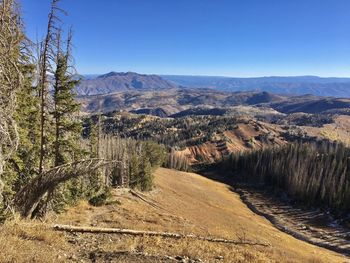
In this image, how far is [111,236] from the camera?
22094 mm

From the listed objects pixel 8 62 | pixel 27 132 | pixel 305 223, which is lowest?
pixel 305 223

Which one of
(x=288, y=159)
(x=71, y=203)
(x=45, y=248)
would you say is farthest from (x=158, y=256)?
(x=288, y=159)

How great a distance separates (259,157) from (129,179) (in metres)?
91.1

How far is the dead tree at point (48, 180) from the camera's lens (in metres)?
18.4

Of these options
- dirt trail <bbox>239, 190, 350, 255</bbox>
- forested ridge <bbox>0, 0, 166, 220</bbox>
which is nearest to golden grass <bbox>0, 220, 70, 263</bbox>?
forested ridge <bbox>0, 0, 166, 220</bbox>

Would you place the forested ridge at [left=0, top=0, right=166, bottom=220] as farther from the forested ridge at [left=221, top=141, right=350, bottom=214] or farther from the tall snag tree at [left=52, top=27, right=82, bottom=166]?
the forested ridge at [left=221, top=141, right=350, bottom=214]

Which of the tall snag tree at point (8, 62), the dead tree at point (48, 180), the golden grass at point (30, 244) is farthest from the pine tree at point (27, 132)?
the tall snag tree at point (8, 62)

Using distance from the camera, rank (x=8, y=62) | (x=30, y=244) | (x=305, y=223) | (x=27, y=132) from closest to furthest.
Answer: (x=8, y=62), (x=30, y=244), (x=27, y=132), (x=305, y=223)

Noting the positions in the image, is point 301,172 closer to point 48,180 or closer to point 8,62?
point 48,180

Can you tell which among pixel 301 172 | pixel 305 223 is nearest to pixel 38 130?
pixel 305 223

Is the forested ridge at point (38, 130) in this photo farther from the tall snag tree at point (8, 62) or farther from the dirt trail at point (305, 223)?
the dirt trail at point (305, 223)

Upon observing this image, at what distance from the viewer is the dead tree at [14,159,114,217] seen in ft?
60.4

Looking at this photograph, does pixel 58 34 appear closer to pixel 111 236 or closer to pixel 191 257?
pixel 111 236

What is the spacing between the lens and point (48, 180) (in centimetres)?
1866
